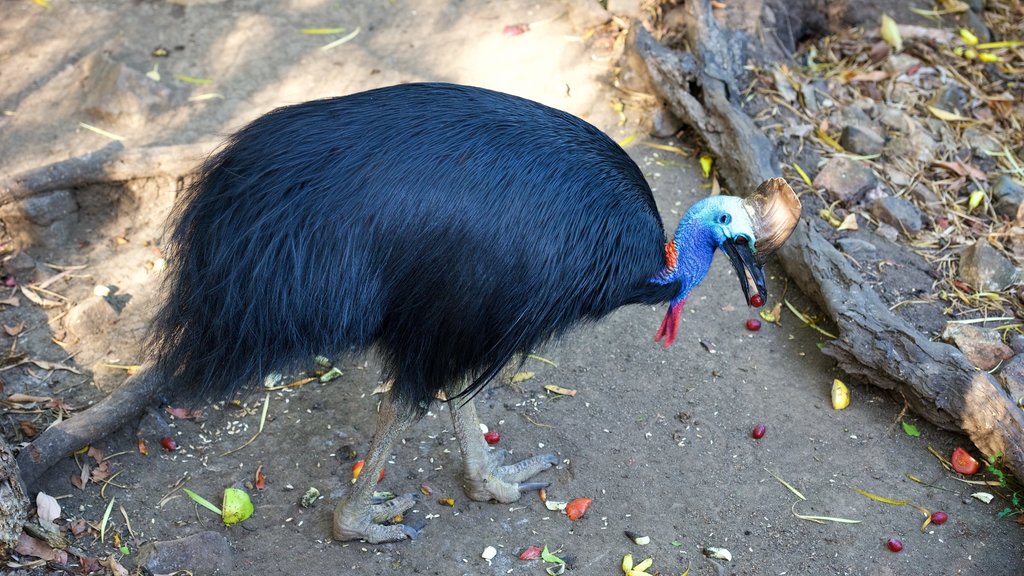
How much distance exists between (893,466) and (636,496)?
0.97 metres

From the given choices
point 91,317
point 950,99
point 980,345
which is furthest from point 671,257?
point 950,99

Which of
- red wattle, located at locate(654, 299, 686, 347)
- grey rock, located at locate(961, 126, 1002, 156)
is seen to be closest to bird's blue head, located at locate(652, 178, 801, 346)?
red wattle, located at locate(654, 299, 686, 347)

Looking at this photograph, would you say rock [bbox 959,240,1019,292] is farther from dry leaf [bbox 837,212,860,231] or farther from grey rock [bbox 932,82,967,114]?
grey rock [bbox 932,82,967,114]

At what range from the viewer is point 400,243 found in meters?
2.64

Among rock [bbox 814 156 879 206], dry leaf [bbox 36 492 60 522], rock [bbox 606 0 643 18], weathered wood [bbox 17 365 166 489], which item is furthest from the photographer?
rock [bbox 606 0 643 18]

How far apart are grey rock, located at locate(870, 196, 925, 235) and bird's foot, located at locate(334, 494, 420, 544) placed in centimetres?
266

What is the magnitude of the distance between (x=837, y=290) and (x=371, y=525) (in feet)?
6.77

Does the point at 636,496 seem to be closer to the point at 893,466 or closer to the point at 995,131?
the point at 893,466

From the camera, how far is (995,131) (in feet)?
17.0

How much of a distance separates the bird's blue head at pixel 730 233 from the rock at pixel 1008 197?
7.37 ft

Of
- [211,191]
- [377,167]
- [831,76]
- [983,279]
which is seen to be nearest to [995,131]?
[831,76]

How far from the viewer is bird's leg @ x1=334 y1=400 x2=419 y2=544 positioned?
3115mm

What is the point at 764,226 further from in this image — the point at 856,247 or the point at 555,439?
the point at 856,247

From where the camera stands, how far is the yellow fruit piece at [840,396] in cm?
378
